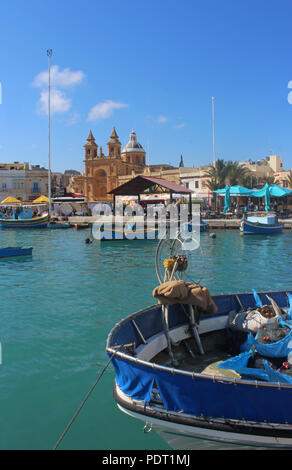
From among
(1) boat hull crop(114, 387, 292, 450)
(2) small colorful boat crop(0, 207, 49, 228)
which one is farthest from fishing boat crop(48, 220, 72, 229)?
(1) boat hull crop(114, 387, 292, 450)

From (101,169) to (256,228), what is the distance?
166 feet

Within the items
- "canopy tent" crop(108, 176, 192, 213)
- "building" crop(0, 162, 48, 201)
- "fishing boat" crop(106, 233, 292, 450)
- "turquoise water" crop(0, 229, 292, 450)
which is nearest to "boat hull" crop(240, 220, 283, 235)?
"canopy tent" crop(108, 176, 192, 213)

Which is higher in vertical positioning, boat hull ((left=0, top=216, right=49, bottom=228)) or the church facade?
the church facade

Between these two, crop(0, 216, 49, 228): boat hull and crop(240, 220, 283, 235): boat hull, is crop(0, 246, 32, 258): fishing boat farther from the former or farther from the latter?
crop(0, 216, 49, 228): boat hull

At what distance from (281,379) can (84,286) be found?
1147cm

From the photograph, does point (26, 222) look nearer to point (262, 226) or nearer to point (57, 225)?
point (57, 225)

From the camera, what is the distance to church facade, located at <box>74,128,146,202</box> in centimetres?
7954

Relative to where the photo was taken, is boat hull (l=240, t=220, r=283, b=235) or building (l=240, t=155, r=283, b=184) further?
building (l=240, t=155, r=283, b=184)

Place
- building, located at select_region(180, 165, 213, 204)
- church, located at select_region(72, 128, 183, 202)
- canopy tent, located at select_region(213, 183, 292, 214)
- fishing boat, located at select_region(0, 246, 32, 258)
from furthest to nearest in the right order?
church, located at select_region(72, 128, 183, 202)
building, located at select_region(180, 165, 213, 204)
canopy tent, located at select_region(213, 183, 292, 214)
fishing boat, located at select_region(0, 246, 32, 258)

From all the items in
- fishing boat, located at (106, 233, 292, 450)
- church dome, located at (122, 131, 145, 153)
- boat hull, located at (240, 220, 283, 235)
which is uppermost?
church dome, located at (122, 131, 145, 153)

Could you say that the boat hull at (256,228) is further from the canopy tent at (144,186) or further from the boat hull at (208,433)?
the boat hull at (208,433)

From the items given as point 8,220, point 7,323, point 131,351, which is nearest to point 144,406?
point 131,351

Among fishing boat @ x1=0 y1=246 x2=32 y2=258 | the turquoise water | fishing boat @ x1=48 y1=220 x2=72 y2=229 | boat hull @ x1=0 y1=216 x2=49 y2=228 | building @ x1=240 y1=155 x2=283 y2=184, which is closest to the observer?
the turquoise water
